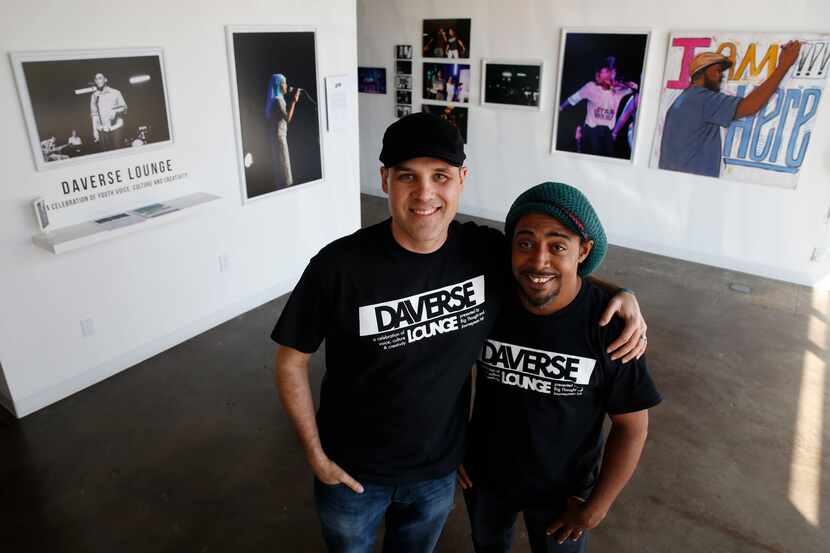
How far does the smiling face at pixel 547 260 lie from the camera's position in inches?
65.4

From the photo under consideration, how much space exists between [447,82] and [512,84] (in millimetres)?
941

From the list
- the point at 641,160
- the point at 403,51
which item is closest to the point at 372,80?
the point at 403,51

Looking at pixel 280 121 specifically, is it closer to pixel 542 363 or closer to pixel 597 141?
pixel 597 141

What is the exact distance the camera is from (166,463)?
3.43 m

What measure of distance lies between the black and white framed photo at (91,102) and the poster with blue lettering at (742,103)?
494cm

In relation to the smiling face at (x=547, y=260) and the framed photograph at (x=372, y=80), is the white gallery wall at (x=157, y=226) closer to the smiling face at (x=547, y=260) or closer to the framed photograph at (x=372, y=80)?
the framed photograph at (x=372, y=80)

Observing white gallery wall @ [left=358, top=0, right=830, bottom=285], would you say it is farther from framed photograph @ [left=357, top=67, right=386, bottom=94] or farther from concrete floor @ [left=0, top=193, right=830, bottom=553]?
concrete floor @ [left=0, top=193, right=830, bottom=553]

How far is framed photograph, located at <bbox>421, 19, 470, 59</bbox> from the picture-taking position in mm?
7238

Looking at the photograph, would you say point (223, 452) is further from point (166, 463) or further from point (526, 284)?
point (526, 284)

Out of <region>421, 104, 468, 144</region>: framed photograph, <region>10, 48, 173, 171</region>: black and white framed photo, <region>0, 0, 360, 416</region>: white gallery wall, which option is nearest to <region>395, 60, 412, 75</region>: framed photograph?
<region>421, 104, 468, 144</region>: framed photograph

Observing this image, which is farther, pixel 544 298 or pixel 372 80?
pixel 372 80

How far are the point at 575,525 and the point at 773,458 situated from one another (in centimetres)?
242

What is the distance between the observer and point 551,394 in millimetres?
1746

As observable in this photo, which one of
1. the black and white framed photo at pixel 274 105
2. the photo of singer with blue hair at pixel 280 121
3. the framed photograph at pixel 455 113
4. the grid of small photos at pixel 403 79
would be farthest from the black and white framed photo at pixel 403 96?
the photo of singer with blue hair at pixel 280 121
